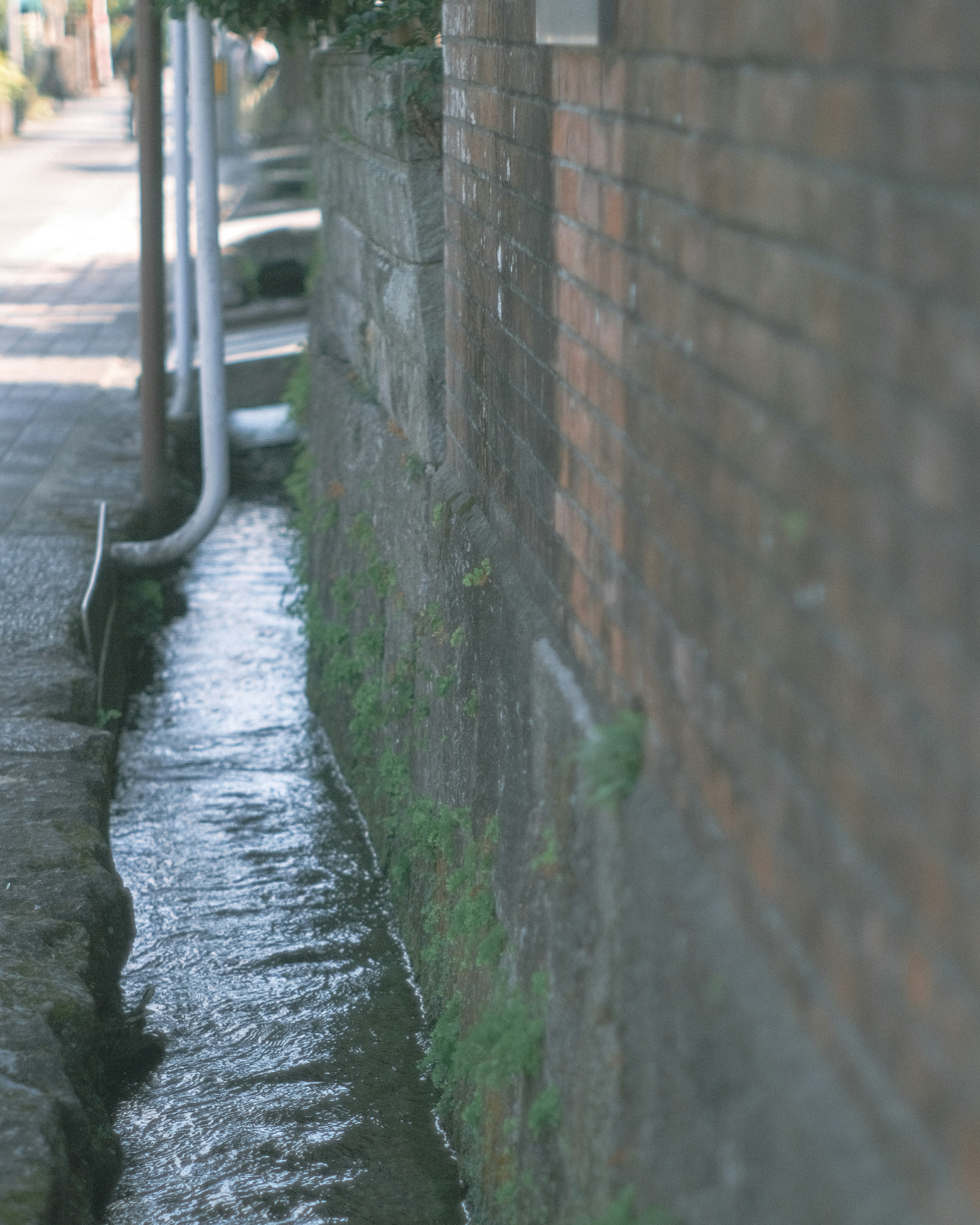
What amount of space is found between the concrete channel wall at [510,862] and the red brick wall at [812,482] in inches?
3.3

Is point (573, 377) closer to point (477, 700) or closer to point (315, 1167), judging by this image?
point (477, 700)

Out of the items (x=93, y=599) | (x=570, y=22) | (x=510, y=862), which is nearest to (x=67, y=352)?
(x=93, y=599)

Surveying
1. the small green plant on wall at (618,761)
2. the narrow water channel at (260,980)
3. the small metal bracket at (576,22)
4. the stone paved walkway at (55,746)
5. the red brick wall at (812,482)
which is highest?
the small metal bracket at (576,22)

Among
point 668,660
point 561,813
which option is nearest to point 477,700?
point 561,813

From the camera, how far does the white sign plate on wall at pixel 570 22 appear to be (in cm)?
213

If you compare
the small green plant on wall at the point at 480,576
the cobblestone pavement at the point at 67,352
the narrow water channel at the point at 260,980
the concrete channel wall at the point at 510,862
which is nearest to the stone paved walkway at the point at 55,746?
the cobblestone pavement at the point at 67,352

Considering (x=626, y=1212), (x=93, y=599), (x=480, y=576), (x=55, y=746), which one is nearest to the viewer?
(x=626, y=1212)

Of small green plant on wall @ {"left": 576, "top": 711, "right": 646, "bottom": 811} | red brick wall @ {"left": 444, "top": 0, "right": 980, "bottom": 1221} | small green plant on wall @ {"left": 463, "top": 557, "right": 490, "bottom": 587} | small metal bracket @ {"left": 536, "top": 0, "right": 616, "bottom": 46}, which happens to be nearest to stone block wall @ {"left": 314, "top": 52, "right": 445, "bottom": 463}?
small green plant on wall @ {"left": 463, "top": 557, "right": 490, "bottom": 587}

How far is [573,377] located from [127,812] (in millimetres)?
3080

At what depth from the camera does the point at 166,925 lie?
4234 millimetres

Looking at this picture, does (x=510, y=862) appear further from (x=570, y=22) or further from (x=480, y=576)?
(x=570, y=22)

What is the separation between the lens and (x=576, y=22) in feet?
7.29

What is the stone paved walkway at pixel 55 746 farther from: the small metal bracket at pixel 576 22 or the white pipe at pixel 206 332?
the small metal bracket at pixel 576 22

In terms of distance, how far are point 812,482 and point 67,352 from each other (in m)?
9.04
